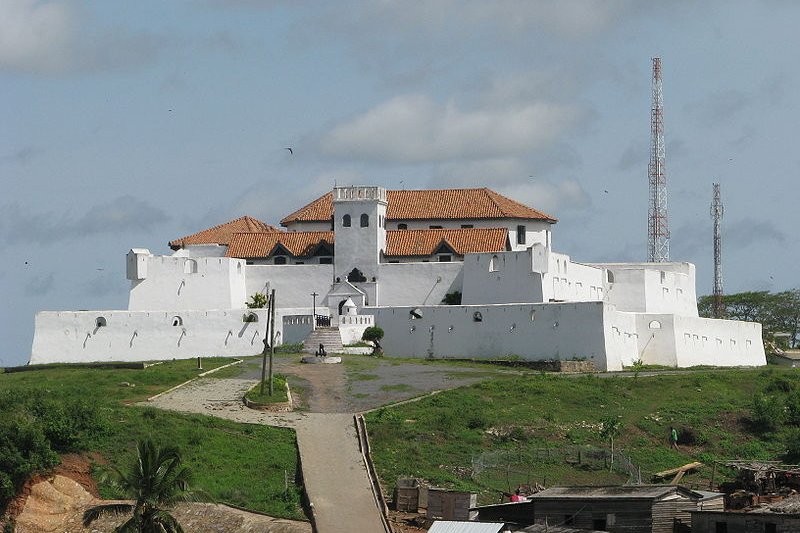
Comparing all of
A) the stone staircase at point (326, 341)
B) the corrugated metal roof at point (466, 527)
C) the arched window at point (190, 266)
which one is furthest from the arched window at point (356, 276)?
the corrugated metal roof at point (466, 527)

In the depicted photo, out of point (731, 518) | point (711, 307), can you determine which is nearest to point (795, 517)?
point (731, 518)

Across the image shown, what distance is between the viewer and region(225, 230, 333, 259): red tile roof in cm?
8201

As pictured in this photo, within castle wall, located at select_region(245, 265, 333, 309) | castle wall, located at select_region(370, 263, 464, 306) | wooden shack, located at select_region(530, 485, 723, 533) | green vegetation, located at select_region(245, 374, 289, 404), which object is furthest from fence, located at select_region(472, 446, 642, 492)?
castle wall, located at select_region(245, 265, 333, 309)

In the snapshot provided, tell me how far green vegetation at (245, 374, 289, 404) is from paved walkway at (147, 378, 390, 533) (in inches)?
19.3

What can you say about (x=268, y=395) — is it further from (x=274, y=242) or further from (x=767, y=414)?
(x=274, y=242)

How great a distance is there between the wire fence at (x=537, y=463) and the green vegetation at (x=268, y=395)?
8.86m

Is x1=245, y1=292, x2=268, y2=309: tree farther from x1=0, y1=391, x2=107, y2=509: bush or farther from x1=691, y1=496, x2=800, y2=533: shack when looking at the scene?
x1=691, y1=496, x2=800, y2=533: shack

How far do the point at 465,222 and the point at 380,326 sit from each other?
10330 millimetres

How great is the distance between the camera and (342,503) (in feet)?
155

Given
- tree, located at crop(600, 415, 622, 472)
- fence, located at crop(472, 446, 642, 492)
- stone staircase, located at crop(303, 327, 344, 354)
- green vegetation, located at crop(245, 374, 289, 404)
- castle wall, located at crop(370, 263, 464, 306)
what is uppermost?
castle wall, located at crop(370, 263, 464, 306)

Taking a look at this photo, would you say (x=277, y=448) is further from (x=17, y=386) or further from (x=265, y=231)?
(x=265, y=231)

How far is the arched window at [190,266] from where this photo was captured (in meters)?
79.9

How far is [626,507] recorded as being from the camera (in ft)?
140

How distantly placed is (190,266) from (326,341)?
10158 millimetres
